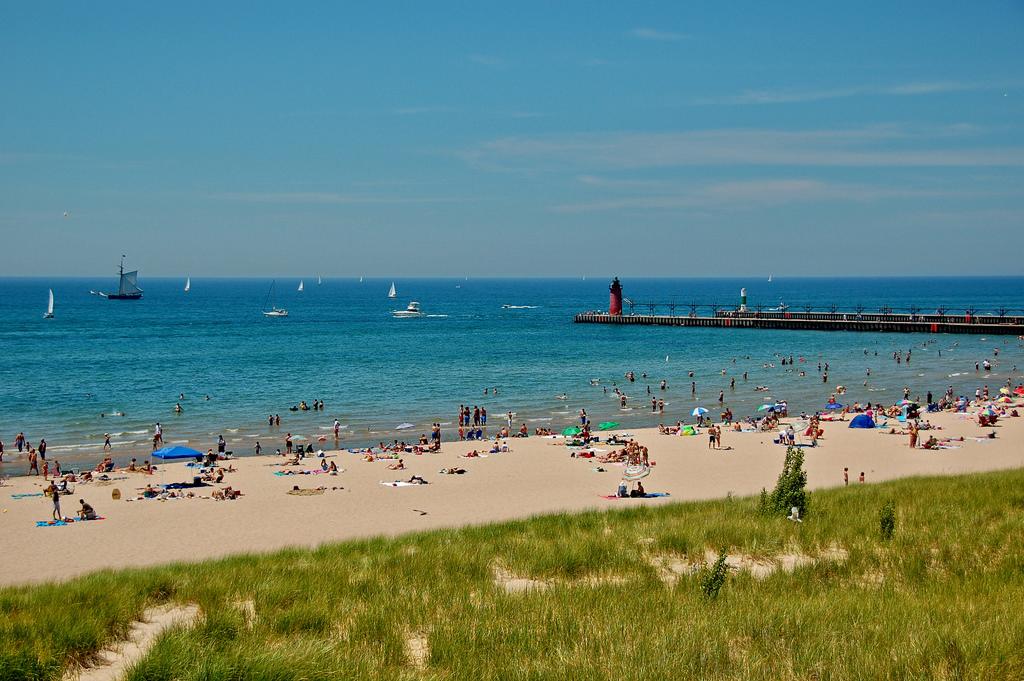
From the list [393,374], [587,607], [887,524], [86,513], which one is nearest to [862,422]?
[887,524]

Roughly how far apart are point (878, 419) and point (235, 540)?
31460 millimetres

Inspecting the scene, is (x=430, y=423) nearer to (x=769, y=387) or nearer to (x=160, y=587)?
(x=769, y=387)

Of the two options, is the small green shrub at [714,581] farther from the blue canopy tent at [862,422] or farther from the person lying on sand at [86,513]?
the blue canopy tent at [862,422]

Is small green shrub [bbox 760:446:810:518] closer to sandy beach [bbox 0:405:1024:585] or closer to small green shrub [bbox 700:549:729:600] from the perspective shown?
small green shrub [bbox 700:549:729:600]

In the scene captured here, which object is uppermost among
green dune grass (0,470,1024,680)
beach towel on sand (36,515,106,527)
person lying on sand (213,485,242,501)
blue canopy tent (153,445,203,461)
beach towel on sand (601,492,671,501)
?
green dune grass (0,470,1024,680)

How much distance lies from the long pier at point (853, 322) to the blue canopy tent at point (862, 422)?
5988cm

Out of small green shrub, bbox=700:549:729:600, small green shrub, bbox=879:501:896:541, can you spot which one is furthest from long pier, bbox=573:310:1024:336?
small green shrub, bbox=700:549:729:600

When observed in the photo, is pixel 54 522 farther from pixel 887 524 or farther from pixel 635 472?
pixel 887 524

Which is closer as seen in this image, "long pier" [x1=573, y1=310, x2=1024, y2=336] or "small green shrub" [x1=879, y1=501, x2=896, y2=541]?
"small green shrub" [x1=879, y1=501, x2=896, y2=541]

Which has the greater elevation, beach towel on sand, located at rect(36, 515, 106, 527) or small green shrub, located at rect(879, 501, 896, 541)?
small green shrub, located at rect(879, 501, 896, 541)

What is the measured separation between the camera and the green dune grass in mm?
8828

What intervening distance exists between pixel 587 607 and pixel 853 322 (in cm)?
9576

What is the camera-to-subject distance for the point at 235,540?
22.4 metres

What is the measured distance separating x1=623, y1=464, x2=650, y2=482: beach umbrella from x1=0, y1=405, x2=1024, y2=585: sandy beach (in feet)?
3.39
